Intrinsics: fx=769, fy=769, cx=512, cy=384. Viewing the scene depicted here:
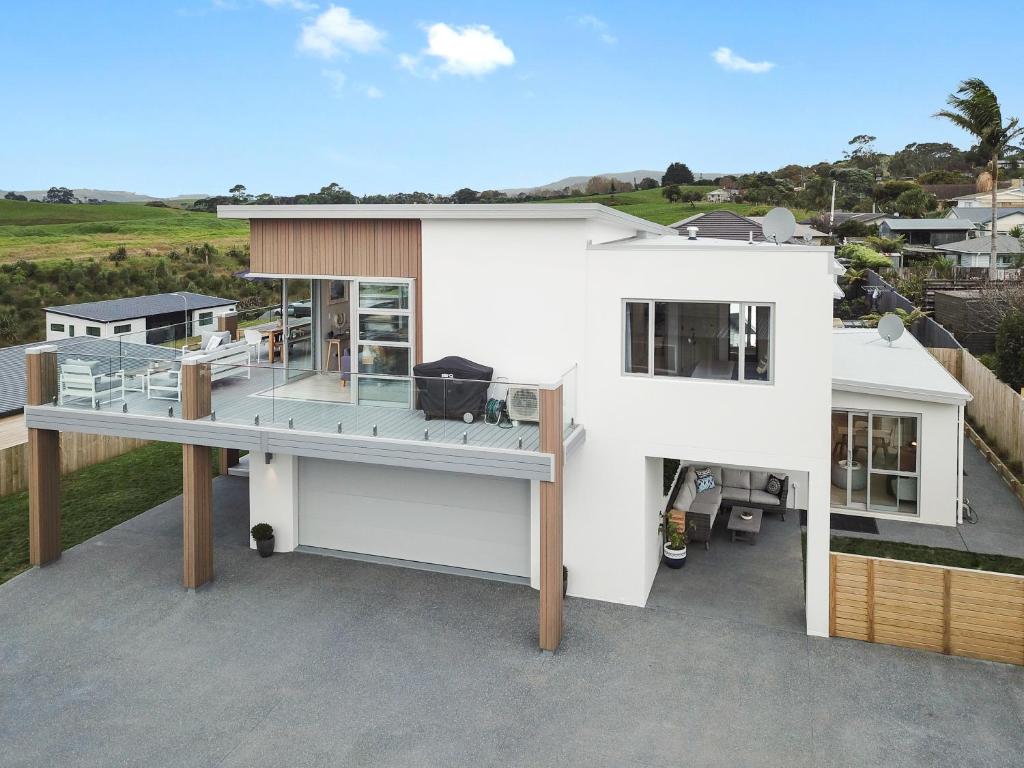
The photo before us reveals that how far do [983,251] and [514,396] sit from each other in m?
47.6

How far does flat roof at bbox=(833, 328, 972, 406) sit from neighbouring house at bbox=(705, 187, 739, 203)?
2441 inches

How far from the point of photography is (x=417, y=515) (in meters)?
13.5

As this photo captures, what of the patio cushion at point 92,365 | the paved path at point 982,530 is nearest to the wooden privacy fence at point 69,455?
the patio cushion at point 92,365

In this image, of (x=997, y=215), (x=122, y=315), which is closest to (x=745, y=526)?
(x=122, y=315)

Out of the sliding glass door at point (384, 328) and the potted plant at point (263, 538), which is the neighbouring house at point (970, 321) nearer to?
the sliding glass door at point (384, 328)

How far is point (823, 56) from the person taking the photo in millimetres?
78625

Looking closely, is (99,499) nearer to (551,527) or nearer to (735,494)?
(551,527)

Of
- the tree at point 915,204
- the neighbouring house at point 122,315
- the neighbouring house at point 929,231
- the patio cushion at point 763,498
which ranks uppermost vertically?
the tree at point 915,204

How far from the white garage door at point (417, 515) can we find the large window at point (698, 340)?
2985mm

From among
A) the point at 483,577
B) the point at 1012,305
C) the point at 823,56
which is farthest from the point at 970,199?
the point at 483,577

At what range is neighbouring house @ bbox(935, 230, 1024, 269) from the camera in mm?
47312

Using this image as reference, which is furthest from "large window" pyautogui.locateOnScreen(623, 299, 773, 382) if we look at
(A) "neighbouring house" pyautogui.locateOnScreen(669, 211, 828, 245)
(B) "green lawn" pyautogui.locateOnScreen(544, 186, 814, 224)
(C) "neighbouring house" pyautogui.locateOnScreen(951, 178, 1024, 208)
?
(C) "neighbouring house" pyautogui.locateOnScreen(951, 178, 1024, 208)

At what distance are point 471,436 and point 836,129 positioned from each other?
116835 mm

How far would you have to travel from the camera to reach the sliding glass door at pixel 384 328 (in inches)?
500
